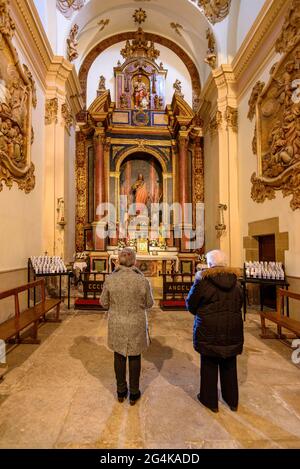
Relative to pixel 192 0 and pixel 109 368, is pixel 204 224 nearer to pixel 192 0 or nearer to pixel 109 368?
pixel 192 0

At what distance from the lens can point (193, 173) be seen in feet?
43.1

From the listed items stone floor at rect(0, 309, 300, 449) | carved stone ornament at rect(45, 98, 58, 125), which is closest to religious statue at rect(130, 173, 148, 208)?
carved stone ornament at rect(45, 98, 58, 125)

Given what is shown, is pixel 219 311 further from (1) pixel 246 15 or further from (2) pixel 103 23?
(2) pixel 103 23

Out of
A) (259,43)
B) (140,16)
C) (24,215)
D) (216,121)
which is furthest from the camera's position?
(140,16)

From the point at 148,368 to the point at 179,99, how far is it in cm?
1134

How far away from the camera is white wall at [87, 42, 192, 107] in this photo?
13.5 metres

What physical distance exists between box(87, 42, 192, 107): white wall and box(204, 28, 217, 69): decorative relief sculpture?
287 centimetres

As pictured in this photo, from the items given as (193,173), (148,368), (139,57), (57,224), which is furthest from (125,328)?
(139,57)

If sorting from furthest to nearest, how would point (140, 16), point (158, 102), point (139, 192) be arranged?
point (158, 102), point (139, 192), point (140, 16)

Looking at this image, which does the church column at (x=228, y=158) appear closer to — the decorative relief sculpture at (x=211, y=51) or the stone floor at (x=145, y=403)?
the decorative relief sculpture at (x=211, y=51)

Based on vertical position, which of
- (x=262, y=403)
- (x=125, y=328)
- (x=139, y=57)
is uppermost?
(x=139, y=57)

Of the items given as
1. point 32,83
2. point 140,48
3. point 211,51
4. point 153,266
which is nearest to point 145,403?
point 32,83

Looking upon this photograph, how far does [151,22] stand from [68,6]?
457cm

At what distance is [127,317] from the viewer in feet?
9.41
